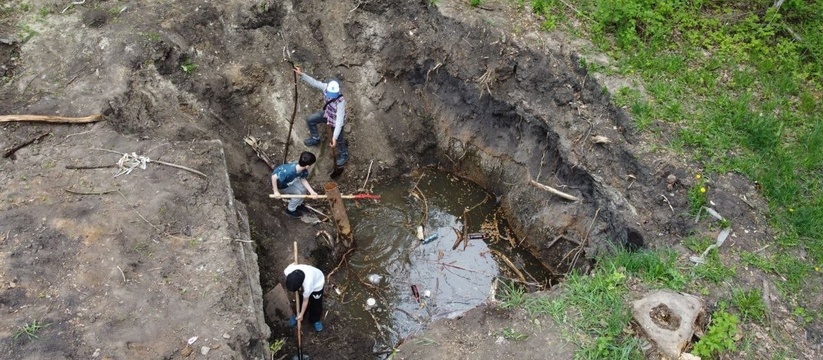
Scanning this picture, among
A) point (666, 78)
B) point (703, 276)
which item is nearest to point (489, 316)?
point (703, 276)

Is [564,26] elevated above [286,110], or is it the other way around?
[564,26]

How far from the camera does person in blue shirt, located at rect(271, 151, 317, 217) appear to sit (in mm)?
7656

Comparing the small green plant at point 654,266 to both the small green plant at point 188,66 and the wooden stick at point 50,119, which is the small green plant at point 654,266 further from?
the wooden stick at point 50,119

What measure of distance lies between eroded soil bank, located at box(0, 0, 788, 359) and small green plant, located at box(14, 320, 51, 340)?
129 cm

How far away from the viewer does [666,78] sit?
324 inches

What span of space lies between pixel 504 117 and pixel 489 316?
4031mm

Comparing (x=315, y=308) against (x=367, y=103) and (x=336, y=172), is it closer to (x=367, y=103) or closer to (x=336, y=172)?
(x=336, y=172)

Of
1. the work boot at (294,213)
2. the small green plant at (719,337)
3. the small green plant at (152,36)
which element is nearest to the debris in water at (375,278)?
the work boot at (294,213)

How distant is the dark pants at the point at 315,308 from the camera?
22.4 feet

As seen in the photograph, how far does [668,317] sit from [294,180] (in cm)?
500

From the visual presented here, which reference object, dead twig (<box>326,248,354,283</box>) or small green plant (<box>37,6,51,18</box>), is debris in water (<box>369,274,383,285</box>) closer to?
dead twig (<box>326,248,354,283</box>)

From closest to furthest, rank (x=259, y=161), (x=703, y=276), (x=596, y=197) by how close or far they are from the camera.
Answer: (x=703, y=276) → (x=596, y=197) → (x=259, y=161)

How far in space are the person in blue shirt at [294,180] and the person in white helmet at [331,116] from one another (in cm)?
96

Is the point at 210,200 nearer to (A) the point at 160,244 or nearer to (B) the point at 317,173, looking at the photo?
(A) the point at 160,244
